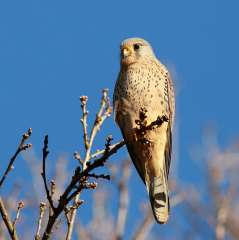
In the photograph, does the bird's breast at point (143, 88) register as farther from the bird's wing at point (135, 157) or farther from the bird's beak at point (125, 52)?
the bird's wing at point (135, 157)

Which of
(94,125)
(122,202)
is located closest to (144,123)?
(94,125)

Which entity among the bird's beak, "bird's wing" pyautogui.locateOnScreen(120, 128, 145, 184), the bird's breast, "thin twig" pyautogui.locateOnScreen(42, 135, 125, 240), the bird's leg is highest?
the bird's beak

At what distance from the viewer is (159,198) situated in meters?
4.10

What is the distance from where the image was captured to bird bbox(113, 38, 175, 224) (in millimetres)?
4234

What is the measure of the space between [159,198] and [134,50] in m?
1.36

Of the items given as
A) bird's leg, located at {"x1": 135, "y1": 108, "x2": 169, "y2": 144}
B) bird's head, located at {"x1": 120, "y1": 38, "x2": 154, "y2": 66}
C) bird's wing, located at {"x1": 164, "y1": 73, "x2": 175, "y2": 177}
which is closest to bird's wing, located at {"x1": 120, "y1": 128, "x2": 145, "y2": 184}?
bird's wing, located at {"x1": 164, "y1": 73, "x2": 175, "y2": 177}

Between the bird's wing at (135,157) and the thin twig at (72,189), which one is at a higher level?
the bird's wing at (135,157)

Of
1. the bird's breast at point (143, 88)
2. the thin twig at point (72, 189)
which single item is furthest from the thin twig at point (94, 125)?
the bird's breast at point (143, 88)

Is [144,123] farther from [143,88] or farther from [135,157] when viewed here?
[135,157]

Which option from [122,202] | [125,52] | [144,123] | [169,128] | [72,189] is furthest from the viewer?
[125,52]

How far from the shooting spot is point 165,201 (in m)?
4.06

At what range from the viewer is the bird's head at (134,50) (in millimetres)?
4648

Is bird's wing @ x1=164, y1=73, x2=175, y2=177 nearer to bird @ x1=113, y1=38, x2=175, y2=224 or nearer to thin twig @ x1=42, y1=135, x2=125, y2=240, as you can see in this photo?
bird @ x1=113, y1=38, x2=175, y2=224

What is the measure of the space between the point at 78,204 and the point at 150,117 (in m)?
1.71
